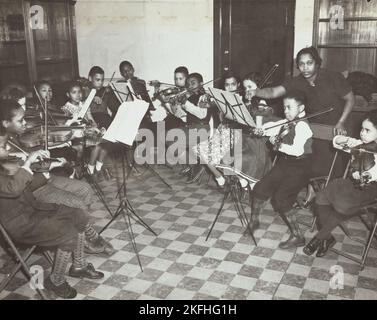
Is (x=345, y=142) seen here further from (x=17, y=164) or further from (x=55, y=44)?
(x=55, y=44)

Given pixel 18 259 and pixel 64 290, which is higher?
pixel 18 259

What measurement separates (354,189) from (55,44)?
176 inches

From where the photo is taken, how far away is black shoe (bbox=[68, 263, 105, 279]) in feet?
9.70

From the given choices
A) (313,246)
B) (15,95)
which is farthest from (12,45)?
(313,246)

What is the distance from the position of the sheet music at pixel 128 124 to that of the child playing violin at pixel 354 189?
4.82ft

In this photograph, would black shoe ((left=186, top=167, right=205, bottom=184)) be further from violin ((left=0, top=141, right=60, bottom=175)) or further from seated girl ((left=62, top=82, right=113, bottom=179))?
violin ((left=0, top=141, right=60, bottom=175))

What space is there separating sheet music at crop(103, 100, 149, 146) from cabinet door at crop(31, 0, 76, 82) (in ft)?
9.18

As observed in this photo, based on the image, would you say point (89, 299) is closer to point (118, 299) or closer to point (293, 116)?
point (118, 299)

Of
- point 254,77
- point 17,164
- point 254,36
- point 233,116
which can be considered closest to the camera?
point 17,164

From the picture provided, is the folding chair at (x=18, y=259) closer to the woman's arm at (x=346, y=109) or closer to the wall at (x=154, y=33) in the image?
the woman's arm at (x=346, y=109)

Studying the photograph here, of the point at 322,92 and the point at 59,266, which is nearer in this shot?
the point at 59,266

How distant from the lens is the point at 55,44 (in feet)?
19.3

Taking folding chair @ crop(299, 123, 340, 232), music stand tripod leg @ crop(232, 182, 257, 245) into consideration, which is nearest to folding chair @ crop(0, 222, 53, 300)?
music stand tripod leg @ crop(232, 182, 257, 245)
